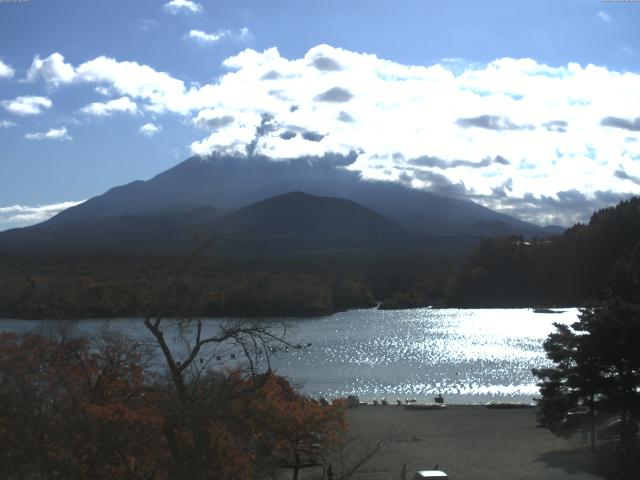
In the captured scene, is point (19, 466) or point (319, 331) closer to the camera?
point (19, 466)

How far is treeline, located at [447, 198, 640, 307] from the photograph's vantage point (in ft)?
262

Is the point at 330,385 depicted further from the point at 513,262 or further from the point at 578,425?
the point at 513,262

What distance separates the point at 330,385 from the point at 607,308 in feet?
64.5

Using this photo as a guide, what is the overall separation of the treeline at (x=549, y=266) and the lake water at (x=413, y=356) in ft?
29.2

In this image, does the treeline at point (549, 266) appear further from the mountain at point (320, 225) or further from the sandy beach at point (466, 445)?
the sandy beach at point (466, 445)

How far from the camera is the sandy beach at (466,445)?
17.5 m

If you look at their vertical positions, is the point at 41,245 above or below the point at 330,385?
above

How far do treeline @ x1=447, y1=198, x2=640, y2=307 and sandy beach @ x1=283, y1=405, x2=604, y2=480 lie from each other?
181ft

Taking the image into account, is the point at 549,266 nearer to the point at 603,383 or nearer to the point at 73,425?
the point at 603,383

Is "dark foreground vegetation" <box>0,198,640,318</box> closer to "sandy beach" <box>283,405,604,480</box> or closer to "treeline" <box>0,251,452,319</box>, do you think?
"treeline" <box>0,251,452,319</box>

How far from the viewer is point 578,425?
18.6 metres

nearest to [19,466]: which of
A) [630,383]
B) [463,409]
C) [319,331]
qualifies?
[630,383]

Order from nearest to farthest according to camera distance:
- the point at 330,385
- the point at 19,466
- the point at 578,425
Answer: the point at 19,466, the point at 578,425, the point at 330,385

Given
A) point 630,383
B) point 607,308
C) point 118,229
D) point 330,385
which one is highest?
point 118,229
